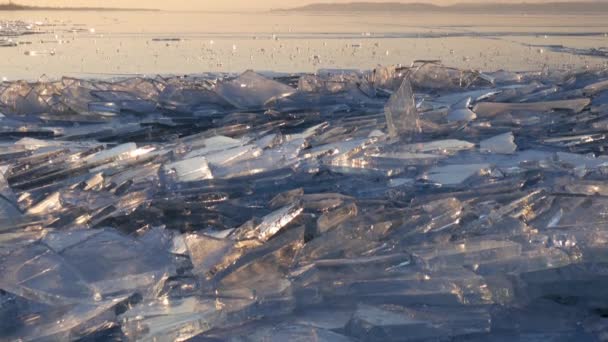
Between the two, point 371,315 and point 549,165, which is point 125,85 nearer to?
point 549,165

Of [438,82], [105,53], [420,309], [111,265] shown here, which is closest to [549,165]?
[420,309]

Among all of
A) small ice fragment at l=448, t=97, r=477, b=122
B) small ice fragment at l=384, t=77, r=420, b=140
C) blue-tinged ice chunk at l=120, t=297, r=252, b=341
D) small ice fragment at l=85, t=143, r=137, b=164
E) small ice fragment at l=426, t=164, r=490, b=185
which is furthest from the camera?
small ice fragment at l=448, t=97, r=477, b=122

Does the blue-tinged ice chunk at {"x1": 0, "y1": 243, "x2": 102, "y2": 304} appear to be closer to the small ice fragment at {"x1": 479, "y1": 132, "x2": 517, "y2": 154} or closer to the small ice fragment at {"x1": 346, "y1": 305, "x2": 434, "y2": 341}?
the small ice fragment at {"x1": 346, "y1": 305, "x2": 434, "y2": 341}

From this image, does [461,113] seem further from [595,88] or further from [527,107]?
[595,88]

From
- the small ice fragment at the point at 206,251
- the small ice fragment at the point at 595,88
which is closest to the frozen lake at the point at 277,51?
the small ice fragment at the point at 595,88

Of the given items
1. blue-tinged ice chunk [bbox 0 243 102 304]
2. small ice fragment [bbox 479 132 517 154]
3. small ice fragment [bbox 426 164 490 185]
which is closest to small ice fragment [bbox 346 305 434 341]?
blue-tinged ice chunk [bbox 0 243 102 304]

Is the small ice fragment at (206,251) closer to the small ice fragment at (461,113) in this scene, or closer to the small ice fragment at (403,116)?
the small ice fragment at (403,116)
